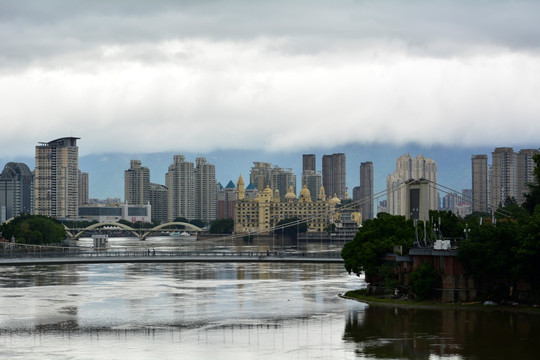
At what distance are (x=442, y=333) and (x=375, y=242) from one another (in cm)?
1602

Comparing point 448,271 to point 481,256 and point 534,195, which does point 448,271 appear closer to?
point 481,256

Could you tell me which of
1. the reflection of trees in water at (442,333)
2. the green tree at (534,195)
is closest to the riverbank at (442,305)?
the reflection of trees in water at (442,333)

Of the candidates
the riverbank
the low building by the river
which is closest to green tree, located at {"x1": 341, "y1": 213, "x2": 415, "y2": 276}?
the riverbank

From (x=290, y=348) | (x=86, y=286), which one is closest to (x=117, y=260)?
(x=86, y=286)

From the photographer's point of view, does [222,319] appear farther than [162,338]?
Yes

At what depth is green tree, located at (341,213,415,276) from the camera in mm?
61094

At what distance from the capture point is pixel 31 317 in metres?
53.1

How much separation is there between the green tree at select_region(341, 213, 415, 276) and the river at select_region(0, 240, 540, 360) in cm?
275

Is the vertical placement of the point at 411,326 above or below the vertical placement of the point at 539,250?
below

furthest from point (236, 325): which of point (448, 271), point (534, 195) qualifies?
point (534, 195)

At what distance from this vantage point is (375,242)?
62094mm

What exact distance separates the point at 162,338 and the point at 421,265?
19024mm

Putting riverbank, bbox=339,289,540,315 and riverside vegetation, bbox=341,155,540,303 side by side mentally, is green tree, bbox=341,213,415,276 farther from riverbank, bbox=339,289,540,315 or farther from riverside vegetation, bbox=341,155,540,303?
riverbank, bbox=339,289,540,315

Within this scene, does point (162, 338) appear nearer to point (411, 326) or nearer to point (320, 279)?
point (411, 326)
